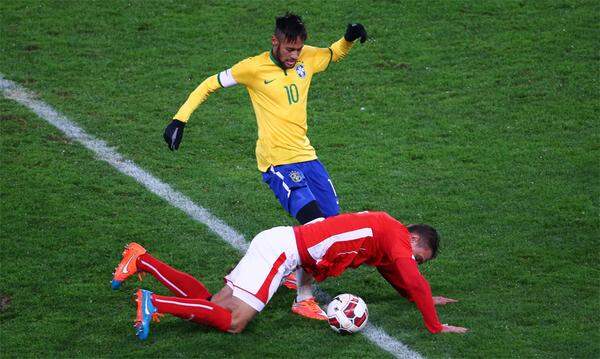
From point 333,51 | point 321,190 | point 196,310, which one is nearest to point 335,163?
point 333,51

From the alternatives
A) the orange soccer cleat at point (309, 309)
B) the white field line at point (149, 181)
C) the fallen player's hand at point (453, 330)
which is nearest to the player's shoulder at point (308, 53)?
the white field line at point (149, 181)

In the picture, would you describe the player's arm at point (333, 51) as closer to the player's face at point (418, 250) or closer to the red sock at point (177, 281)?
the player's face at point (418, 250)

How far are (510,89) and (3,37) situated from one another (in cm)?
667

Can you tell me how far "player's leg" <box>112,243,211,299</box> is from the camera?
842 cm

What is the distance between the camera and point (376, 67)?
13.9m

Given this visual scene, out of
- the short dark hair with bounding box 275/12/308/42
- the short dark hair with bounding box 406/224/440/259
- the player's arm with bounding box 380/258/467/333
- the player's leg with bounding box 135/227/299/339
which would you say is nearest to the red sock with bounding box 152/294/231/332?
the player's leg with bounding box 135/227/299/339

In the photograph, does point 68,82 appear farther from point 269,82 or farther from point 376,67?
point 269,82

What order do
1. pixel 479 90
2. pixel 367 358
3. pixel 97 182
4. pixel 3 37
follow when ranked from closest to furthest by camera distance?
1. pixel 367 358
2. pixel 97 182
3. pixel 479 90
4. pixel 3 37

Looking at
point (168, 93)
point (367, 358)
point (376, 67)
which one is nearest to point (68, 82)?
point (168, 93)

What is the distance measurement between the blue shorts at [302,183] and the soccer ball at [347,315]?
1077mm

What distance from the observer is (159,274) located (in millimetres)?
8469

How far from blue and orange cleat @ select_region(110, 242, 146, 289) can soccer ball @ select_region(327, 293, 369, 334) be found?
5.15ft

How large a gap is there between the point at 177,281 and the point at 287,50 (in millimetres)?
2139

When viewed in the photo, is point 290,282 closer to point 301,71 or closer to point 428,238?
point 428,238
